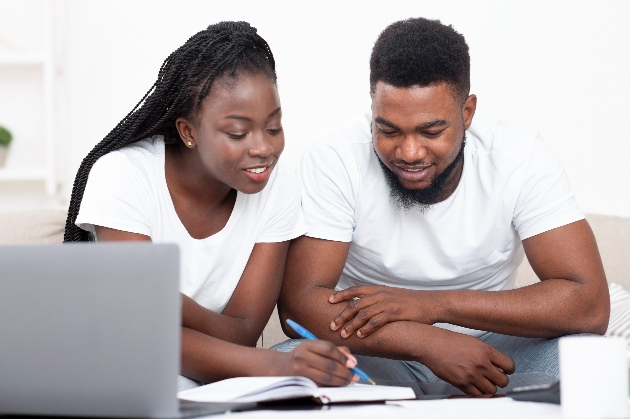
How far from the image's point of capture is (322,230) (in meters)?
1.78

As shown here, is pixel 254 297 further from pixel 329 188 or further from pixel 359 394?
pixel 359 394

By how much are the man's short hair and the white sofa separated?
0.81 metres

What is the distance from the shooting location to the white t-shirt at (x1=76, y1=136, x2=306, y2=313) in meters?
1.53

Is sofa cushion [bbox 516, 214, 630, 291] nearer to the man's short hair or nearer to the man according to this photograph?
the man

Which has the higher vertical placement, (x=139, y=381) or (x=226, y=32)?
(x=226, y=32)

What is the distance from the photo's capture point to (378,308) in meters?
1.60

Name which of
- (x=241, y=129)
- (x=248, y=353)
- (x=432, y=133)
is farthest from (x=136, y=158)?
(x=432, y=133)

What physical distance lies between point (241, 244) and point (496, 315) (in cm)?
61

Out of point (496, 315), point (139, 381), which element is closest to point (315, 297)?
point (496, 315)

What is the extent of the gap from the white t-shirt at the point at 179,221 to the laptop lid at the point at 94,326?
0.60 meters

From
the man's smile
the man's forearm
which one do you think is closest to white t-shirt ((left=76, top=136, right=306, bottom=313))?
the man's smile

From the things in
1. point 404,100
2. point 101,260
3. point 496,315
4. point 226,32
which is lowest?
point 496,315

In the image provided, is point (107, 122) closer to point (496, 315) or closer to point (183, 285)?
Answer: point (183, 285)

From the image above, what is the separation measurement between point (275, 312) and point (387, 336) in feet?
2.25
